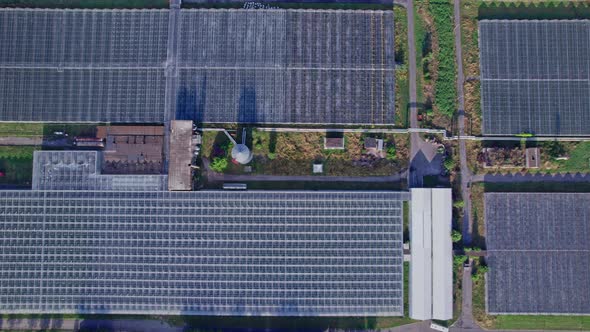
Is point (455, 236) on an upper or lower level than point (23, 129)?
lower

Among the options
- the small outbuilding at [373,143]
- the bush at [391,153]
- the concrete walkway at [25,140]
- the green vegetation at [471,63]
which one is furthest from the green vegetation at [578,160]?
the concrete walkway at [25,140]

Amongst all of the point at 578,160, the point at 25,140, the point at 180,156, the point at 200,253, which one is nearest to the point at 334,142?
the point at 180,156

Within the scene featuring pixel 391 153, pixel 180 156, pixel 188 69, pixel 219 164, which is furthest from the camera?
pixel 391 153

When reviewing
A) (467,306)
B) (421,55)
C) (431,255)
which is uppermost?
(421,55)

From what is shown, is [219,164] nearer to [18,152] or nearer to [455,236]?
[18,152]

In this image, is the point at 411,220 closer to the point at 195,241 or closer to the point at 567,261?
the point at 567,261

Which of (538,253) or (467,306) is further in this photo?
(467,306)

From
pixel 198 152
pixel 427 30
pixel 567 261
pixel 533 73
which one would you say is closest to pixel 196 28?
pixel 198 152

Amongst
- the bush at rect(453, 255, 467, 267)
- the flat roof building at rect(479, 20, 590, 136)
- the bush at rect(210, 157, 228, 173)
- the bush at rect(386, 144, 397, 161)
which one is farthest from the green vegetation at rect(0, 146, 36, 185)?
the flat roof building at rect(479, 20, 590, 136)
